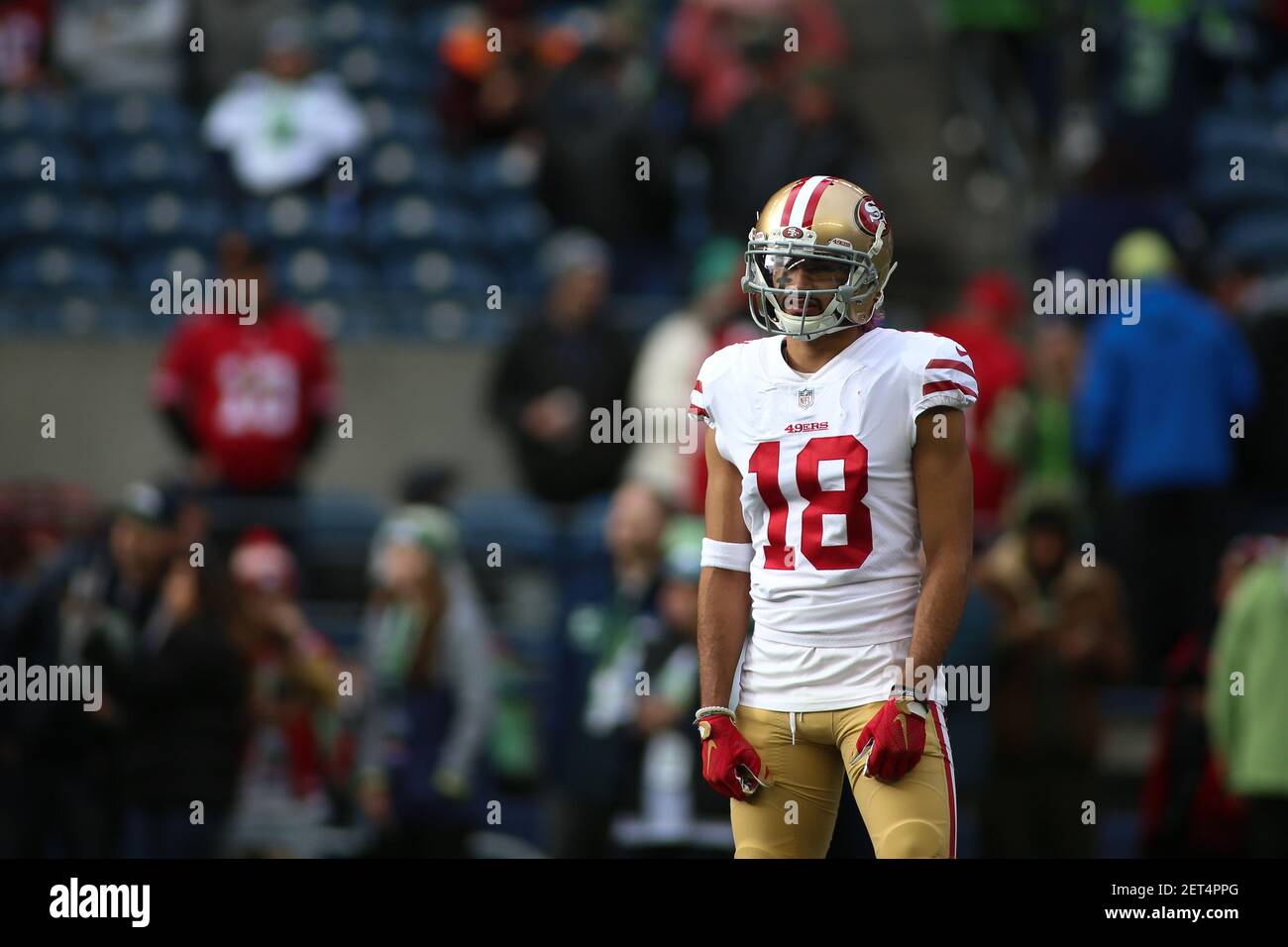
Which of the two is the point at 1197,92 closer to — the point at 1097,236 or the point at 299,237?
the point at 1097,236

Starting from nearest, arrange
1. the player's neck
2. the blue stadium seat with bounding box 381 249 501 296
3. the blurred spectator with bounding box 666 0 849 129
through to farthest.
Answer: the player's neck < the blue stadium seat with bounding box 381 249 501 296 < the blurred spectator with bounding box 666 0 849 129

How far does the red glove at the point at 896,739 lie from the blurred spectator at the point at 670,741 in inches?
135

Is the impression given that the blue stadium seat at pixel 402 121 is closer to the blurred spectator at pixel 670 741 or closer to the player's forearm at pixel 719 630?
the blurred spectator at pixel 670 741

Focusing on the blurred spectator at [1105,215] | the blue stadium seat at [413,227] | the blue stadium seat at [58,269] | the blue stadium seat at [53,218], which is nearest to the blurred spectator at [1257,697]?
the blurred spectator at [1105,215]

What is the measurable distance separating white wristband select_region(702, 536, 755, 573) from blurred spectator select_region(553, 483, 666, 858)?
10.8 feet

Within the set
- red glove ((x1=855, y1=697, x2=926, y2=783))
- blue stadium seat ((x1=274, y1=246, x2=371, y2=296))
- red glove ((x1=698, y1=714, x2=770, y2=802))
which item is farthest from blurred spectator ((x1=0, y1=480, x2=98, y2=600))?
red glove ((x1=855, y1=697, x2=926, y2=783))

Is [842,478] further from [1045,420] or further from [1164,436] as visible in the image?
[1045,420]

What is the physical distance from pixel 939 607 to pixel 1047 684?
4.26m

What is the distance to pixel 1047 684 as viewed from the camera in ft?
29.5

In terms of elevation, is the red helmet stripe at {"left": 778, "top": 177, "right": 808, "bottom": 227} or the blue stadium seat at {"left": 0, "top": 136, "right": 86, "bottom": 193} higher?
the blue stadium seat at {"left": 0, "top": 136, "right": 86, "bottom": 193}

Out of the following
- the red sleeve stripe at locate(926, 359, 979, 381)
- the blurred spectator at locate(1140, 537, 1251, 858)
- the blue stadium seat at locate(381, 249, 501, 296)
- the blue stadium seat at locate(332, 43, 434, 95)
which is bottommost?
the blurred spectator at locate(1140, 537, 1251, 858)

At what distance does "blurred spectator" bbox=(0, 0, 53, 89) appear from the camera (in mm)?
13133

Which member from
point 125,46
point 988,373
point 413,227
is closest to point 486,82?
point 413,227

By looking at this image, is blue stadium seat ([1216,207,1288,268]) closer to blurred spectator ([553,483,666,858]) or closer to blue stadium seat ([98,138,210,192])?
blurred spectator ([553,483,666,858])
